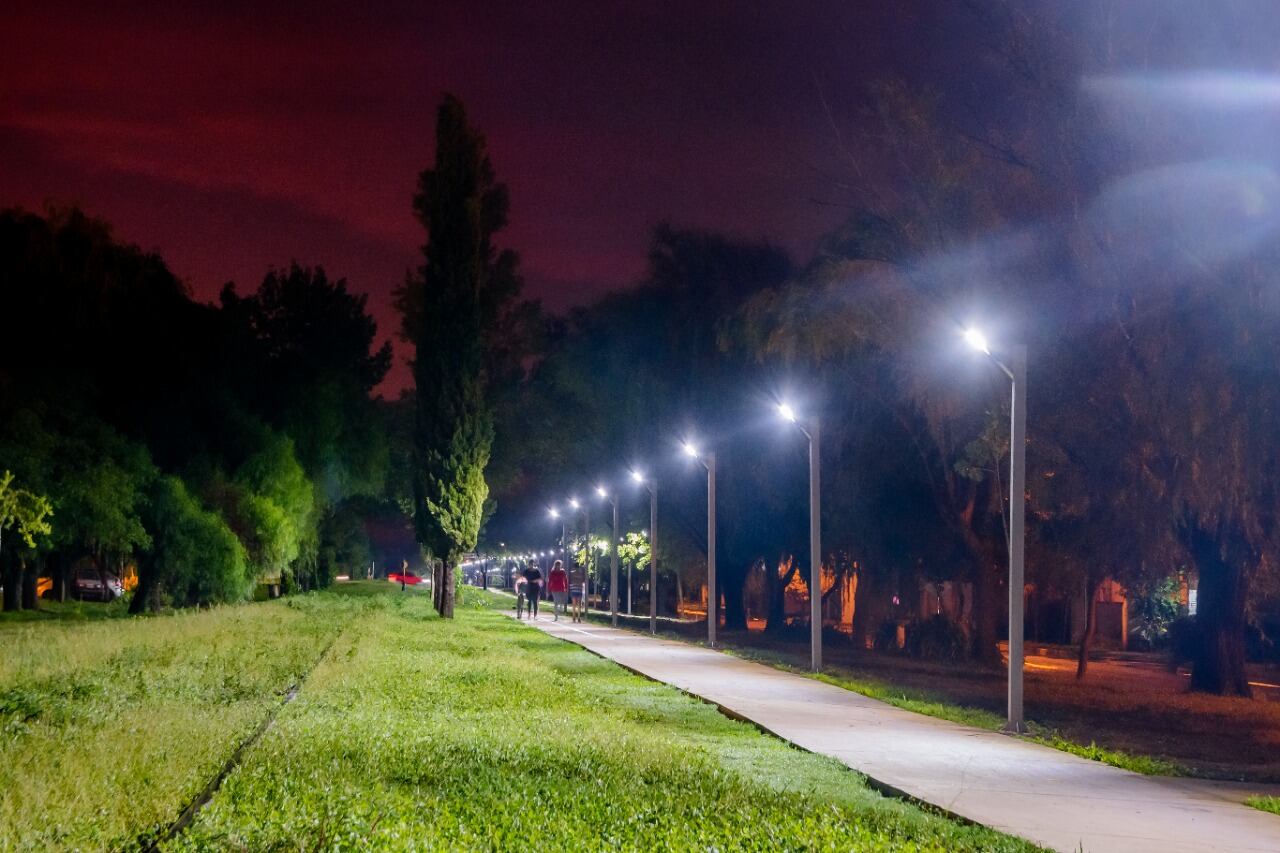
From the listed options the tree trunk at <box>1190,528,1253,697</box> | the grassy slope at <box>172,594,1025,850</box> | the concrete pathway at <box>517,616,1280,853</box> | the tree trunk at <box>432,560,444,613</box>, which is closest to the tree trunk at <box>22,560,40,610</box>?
the tree trunk at <box>432,560,444,613</box>

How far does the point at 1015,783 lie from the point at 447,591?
39501 mm

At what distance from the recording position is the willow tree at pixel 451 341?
47094mm

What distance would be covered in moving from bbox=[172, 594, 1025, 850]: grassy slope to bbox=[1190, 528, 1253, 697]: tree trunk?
35.0ft

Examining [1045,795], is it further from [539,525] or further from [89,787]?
[539,525]

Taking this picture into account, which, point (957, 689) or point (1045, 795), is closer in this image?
point (1045, 795)

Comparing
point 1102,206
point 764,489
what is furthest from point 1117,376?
point 764,489

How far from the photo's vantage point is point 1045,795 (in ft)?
39.4

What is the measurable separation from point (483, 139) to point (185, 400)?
12396 millimetres

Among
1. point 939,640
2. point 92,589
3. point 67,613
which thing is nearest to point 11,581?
point 67,613

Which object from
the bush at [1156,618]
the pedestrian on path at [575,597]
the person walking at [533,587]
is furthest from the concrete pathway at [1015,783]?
the pedestrian on path at [575,597]

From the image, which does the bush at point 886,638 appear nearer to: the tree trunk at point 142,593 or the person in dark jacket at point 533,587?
the person in dark jacket at point 533,587

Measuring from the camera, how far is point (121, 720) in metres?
13.5

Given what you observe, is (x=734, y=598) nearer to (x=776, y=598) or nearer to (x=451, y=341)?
(x=776, y=598)

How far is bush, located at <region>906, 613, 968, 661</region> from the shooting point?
36625mm
